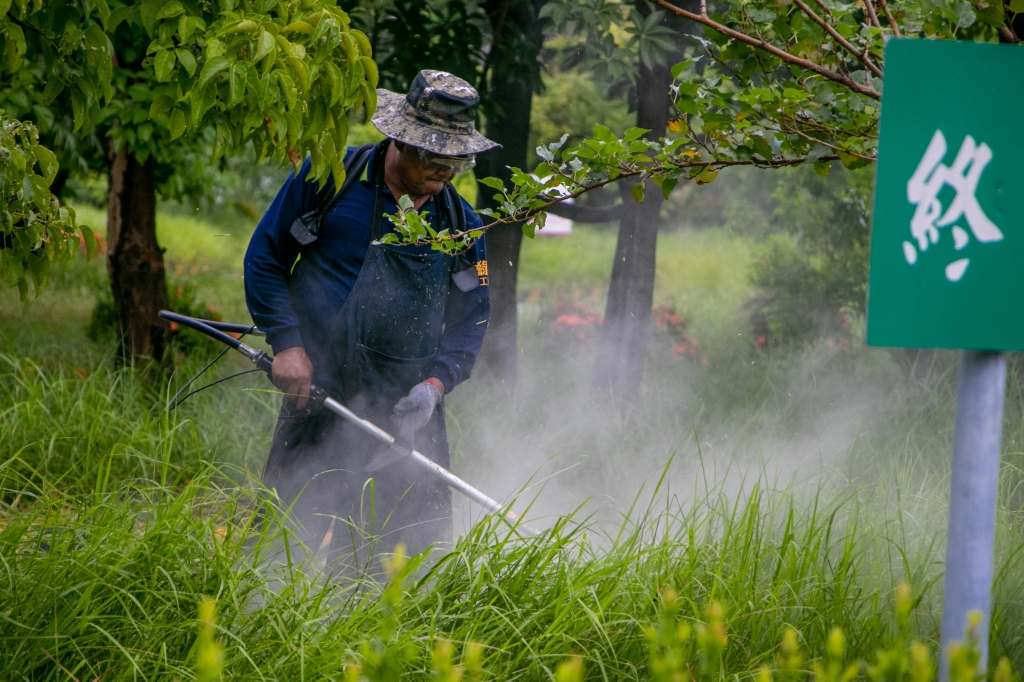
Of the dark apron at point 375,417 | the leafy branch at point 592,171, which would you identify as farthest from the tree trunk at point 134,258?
the leafy branch at point 592,171

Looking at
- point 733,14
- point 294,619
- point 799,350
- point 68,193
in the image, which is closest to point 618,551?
point 294,619

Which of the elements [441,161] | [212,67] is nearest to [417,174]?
[441,161]

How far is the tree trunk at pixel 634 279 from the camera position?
5.65 metres

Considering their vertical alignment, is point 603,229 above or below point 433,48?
below

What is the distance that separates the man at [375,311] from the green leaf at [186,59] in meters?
0.96

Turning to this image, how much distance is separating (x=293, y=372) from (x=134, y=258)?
3.30 metres

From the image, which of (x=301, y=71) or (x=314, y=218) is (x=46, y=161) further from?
(x=301, y=71)

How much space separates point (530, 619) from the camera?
7.19 feet

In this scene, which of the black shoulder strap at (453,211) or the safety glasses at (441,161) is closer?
the safety glasses at (441,161)

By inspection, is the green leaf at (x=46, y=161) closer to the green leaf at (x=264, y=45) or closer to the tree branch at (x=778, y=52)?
the green leaf at (x=264, y=45)

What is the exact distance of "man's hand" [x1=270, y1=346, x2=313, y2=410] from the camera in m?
3.19

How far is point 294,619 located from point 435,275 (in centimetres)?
138

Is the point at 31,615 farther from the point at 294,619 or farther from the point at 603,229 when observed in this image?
the point at 603,229

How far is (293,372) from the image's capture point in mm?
3188
